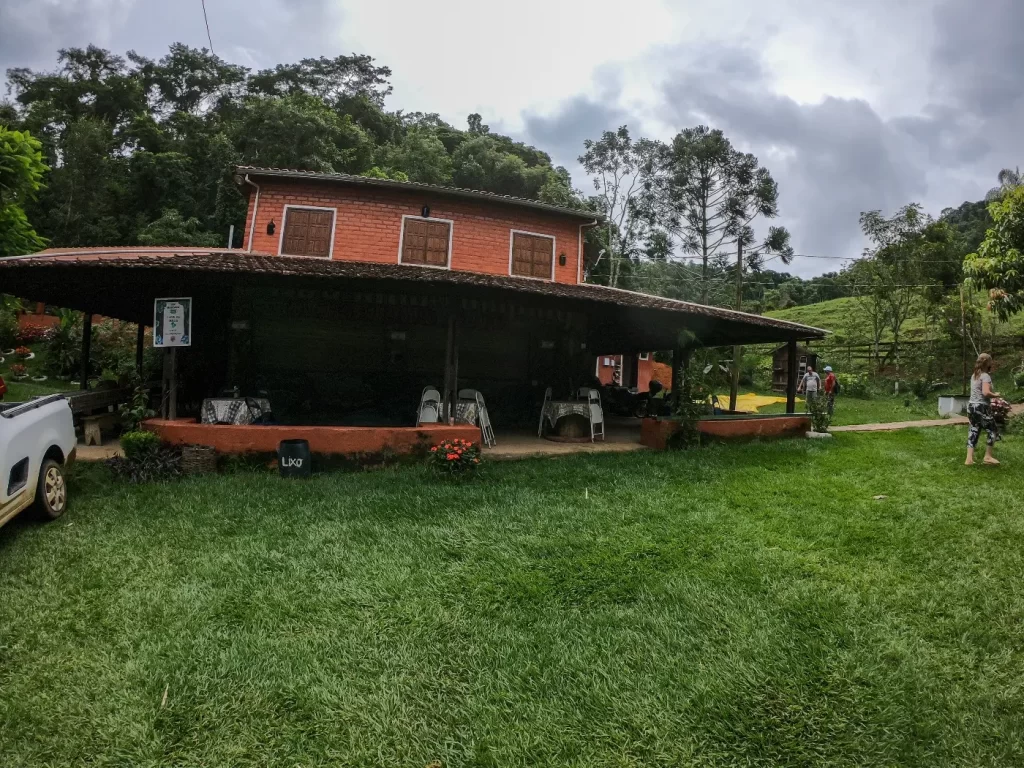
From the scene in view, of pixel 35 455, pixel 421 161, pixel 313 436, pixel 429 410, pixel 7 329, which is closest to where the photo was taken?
pixel 35 455

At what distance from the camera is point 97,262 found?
22.7 ft

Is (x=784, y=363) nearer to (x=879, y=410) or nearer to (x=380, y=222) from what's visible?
(x=879, y=410)

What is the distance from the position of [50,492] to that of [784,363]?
2817 cm

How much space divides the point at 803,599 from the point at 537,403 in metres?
9.03

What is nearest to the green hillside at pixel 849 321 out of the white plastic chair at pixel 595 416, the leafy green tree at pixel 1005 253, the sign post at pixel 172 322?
the leafy green tree at pixel 1005 253

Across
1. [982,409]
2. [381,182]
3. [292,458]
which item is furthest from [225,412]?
[982,409]

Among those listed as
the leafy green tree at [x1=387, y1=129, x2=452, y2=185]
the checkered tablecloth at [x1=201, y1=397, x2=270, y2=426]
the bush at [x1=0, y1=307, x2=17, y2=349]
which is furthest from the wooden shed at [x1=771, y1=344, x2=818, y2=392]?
the bush at [x1=0, y1=307, x2=17, y2=349]

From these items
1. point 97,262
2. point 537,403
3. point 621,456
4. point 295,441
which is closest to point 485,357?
point 537,403

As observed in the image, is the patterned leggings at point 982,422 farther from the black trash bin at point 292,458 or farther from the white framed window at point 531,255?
the black trash bin at point 292,458

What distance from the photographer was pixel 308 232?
12523 millimetres

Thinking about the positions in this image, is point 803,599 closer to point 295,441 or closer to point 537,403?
point 295,441

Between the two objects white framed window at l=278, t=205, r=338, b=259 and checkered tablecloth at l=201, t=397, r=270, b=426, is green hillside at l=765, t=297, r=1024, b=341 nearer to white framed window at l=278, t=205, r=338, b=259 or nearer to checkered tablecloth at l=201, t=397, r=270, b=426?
white framed window at l=278, t=205, r=338, b=259

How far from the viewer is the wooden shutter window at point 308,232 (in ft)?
40.8

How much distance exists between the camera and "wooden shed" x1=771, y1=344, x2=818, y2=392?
86.0 feet
